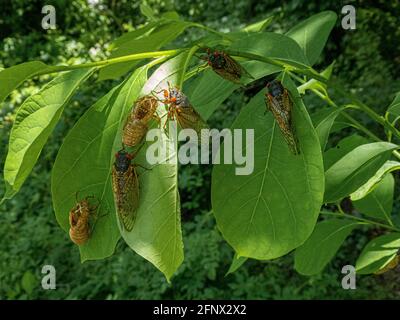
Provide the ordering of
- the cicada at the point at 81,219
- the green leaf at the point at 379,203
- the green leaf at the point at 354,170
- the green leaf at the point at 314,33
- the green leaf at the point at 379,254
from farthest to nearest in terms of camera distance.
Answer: the green leaf at the point at 379,203 → the green leaf at the point at 379,254 → the green leaf at the point at 314,33 → the green leaf at the point at 354,170 → the cicada at the point at 81,219

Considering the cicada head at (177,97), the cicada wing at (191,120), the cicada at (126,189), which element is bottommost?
the cicada at (126,189)

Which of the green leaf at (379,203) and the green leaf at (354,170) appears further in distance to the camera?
the green leaf at (379,203)

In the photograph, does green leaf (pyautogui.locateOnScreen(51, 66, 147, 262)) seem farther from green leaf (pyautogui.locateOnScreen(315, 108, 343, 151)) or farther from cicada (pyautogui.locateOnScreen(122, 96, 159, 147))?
green leaf (pyautogui.locateOnScreen(315, 108, 343, 151))

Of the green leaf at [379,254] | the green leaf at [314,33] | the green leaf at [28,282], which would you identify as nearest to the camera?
the green leaf at [314,33]

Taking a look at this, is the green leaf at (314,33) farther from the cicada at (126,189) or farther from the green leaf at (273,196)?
the cicada at (126,189)

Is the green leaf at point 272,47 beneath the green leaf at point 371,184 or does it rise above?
above

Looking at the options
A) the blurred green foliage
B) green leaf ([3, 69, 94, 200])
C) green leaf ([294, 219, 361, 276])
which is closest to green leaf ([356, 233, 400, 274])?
green leaf ([294, 219, 361, 276])

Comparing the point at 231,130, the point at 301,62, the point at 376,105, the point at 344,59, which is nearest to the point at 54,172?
the point at 231,130

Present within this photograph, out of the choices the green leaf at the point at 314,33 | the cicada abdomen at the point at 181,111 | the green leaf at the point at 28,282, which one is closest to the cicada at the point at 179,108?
the cicada abdomen at the point at 181,111
